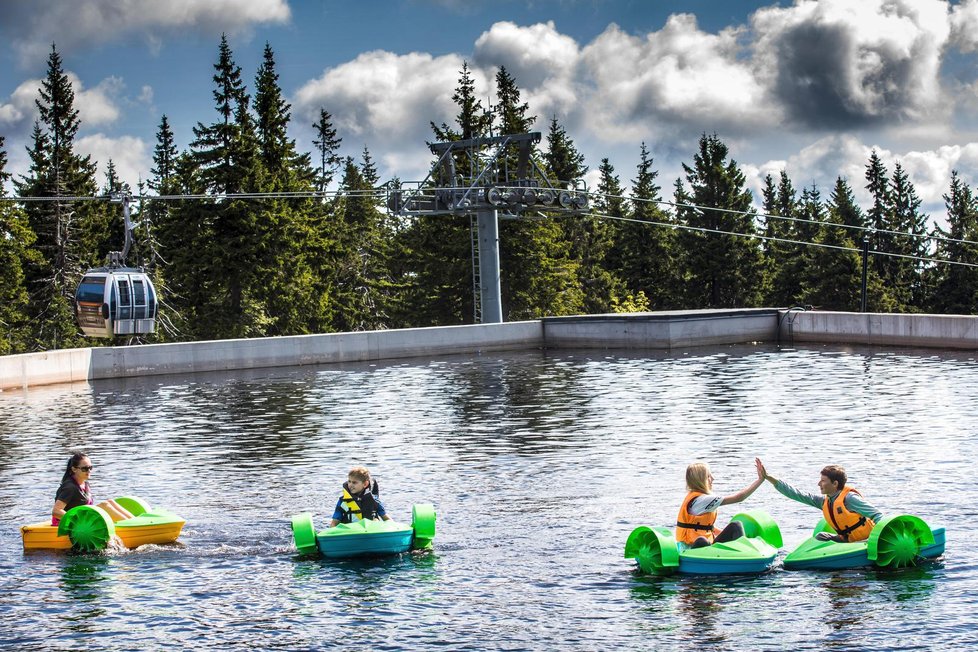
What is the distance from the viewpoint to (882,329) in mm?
48750

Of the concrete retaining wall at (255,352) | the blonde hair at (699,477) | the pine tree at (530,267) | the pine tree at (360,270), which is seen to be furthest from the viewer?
the pine tree at (360,270)

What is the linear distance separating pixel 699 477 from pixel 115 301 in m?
25.5

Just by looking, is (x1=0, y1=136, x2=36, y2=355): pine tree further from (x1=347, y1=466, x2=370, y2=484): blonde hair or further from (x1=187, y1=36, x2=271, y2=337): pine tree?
(x1=347, y1=466, x2=370, y2=484): blonde hair

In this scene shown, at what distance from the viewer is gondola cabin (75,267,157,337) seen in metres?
36.1

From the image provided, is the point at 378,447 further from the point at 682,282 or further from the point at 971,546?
the point at 682,282

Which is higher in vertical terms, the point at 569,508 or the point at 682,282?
the point at 682,282

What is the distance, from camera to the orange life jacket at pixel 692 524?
14.8 meters

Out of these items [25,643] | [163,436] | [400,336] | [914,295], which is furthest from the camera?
[914,295]

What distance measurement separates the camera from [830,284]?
86625 millimetres

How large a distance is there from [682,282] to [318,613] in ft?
256

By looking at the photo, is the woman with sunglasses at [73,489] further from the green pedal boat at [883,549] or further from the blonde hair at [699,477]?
the green pedal boat at [883,549]

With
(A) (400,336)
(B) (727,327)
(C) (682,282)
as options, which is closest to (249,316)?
(A) (400,336)

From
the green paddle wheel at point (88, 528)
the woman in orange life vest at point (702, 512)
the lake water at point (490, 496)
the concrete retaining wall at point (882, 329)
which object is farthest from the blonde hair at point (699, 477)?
the concrete retaining wall at point (882, 329)

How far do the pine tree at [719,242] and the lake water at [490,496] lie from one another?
46704mm
